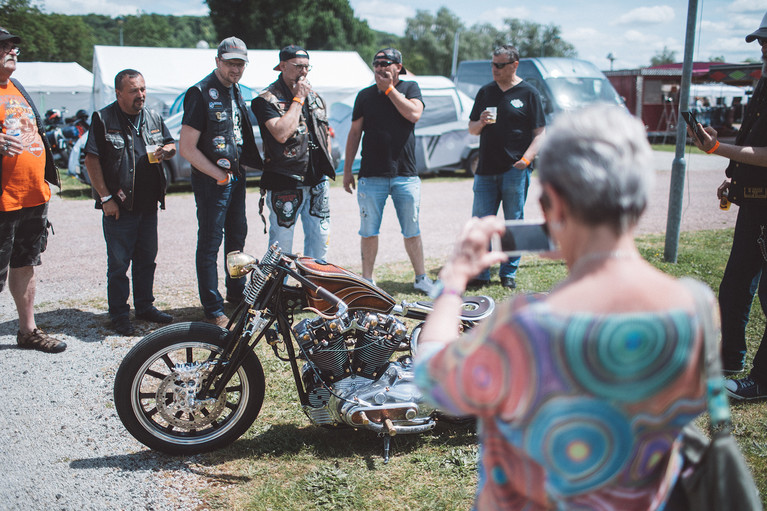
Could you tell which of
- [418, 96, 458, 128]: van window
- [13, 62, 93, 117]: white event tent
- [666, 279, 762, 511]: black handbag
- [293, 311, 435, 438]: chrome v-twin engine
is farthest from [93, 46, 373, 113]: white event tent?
[666, 279, 762, 511]: black handbag

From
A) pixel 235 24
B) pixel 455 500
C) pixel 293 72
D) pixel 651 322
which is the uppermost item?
pixel 235 24

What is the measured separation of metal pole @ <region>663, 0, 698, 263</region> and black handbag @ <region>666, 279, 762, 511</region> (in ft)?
19.2

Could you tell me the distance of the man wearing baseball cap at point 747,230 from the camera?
3.63 meters

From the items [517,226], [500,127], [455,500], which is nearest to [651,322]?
[517,226]

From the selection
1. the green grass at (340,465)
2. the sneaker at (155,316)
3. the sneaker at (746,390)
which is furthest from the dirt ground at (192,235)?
the green grass at (340,465)

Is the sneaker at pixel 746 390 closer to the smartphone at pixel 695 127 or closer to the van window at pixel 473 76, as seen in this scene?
the smartphone at pixel 695 127

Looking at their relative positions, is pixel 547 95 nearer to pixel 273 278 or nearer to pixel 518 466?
pixel 273 278

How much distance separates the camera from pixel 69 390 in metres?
3.99

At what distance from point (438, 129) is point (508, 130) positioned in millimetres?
7481

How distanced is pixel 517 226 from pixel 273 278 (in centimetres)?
177

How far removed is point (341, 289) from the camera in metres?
3.09

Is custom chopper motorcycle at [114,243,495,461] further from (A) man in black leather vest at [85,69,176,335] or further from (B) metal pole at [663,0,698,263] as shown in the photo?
(B) metal pole at [663,0,698,263]

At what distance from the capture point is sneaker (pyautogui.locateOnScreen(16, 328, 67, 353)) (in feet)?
14.8

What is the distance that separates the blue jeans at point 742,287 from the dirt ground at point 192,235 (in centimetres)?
173
